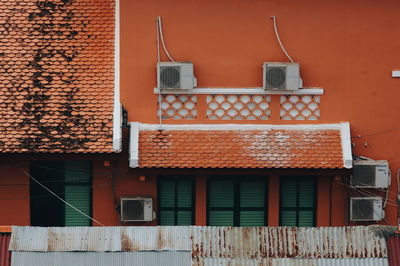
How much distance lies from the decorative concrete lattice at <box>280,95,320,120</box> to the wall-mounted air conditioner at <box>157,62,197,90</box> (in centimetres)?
211

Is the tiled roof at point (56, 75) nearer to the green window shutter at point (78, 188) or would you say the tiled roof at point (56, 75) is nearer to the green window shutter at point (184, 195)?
the green window shutter at point (78, 188)

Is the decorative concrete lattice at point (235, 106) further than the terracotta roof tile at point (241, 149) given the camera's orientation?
Yes

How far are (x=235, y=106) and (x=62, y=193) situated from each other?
437 centimetres

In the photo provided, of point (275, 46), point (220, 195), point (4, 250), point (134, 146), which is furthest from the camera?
point (220, 195)

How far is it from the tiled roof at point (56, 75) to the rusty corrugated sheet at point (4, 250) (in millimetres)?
3456

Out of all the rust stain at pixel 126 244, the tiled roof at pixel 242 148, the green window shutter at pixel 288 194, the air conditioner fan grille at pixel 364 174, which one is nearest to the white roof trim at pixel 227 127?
the tiled roof at pixel 242 148

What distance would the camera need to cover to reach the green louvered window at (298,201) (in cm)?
1470

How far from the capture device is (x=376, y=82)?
568 inches

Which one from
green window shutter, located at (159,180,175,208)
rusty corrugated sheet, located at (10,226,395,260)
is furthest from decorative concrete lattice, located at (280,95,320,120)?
rusty corrugated sheet, located at (10,226,395,260)

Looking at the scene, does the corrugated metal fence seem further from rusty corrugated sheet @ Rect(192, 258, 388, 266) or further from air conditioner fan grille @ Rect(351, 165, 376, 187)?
air conditioner fan grille @ Rect(351, 165, 376, 187)

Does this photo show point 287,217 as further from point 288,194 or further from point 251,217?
point 251,217

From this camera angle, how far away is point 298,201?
48.4 ft

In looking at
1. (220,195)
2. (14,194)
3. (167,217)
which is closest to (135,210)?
(167,217)

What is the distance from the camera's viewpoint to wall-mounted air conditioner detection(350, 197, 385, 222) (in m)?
14.3
